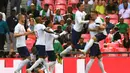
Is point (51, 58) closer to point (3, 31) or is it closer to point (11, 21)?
point (3, 31)

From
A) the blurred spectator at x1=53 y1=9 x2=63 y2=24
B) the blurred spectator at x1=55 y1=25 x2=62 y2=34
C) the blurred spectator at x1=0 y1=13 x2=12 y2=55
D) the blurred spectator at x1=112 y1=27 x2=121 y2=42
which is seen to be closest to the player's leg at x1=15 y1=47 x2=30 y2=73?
the blurred spectator at x1=0 y1=13 x2=12 y2=55

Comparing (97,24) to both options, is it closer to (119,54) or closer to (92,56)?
(92,56)

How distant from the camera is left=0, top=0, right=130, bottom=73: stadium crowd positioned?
2448cm

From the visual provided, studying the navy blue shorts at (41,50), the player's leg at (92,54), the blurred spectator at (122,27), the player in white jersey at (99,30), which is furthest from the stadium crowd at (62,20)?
the player in white jersey at (99,30)

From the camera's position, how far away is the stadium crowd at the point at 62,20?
964 inches

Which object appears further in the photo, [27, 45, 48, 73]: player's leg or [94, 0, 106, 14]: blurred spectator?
[94, 0, 106, 14]: blurred spectator

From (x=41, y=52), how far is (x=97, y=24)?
7.36 ft

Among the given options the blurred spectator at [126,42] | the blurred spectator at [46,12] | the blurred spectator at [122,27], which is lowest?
the blurred spectator at [126,42]

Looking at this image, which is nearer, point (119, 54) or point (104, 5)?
point (119, 54)

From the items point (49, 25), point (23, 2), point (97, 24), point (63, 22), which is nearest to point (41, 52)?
point (49, 25)

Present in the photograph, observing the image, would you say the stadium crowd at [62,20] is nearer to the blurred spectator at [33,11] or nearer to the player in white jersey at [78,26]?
the blurred spectator at [33,11]

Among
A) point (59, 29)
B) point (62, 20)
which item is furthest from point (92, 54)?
point (62, 20)

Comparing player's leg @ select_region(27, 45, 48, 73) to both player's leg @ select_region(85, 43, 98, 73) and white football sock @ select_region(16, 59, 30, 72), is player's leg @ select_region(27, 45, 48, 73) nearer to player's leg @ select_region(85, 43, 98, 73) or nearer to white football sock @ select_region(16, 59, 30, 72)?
white football sock @ select_region(16, 59, 30, 72)

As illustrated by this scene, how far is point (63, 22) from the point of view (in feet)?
87.6
